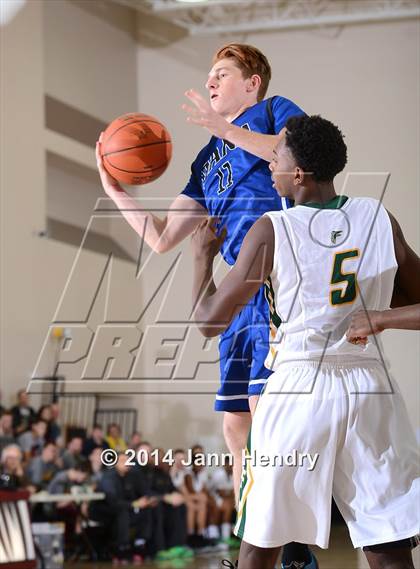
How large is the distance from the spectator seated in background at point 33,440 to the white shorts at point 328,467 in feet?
22.6

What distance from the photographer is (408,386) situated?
4465 millimetres

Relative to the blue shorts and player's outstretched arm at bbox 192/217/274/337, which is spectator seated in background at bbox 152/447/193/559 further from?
player's outstretched arm at bbox 192/217/274/337

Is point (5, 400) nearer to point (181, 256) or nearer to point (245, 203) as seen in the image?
point (181, 256)

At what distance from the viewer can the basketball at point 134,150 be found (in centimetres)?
373

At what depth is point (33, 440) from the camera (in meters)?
9.12

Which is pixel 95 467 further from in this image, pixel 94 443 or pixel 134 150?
pixel 134 150

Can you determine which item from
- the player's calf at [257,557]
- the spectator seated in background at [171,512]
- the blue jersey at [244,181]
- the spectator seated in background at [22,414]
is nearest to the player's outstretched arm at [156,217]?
the blue jersey at [244,181]

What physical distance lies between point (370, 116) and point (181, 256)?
13.7 ft

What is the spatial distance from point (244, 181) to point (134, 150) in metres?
0.57

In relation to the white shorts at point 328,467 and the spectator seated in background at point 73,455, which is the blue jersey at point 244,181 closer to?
the white shorts at point 328,467

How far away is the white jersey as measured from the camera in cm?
244

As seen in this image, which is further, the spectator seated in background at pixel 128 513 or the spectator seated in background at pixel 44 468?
the spectator seated in background at pixel 44 468

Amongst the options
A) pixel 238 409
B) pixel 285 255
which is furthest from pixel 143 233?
pixel 285 255

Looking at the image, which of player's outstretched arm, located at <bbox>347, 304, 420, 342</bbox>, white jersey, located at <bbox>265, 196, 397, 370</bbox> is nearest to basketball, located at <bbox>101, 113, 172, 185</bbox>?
white jersey, located at <bbox>265, 196, 397, 370</bbox>
